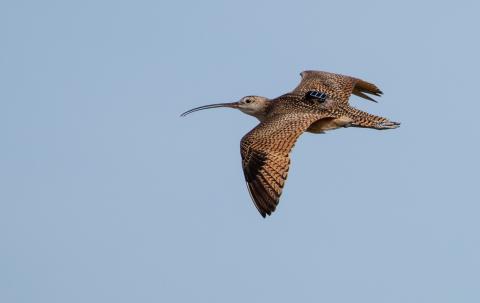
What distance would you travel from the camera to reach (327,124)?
27.7 meters

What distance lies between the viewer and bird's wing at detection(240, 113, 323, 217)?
953 inches

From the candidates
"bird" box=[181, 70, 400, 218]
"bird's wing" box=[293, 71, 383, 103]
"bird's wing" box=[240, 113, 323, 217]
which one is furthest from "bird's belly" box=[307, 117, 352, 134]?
"bird's wing" box=[293, 71, 383, 103]

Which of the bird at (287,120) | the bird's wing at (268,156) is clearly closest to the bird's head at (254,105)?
the bird at (287,120)

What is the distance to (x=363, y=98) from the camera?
32.0 meters

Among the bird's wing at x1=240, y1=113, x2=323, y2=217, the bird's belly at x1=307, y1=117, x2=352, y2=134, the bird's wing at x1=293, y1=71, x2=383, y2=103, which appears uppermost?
the bird's wing at x1=293, y1=71, x2=383, y2=103

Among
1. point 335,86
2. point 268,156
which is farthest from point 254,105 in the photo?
point 268,156

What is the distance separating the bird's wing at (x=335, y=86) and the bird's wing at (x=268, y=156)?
3.27m

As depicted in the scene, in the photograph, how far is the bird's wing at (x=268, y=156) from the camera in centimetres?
2422

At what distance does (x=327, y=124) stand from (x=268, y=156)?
318 centimetres

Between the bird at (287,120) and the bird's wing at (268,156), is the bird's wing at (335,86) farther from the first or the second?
the bird's wing at (268,156)

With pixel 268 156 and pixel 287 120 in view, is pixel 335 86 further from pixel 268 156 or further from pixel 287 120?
pixel 268 156

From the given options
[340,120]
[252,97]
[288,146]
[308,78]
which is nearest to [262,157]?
[288,146]

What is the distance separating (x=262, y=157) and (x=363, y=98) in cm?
767

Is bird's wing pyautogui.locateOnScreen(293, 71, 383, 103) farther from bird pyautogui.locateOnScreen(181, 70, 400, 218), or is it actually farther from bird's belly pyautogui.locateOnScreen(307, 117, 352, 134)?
bird's belly pyautogui.locateOnScreen(307, 117, 352, 134)
